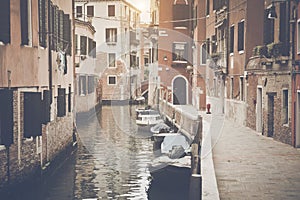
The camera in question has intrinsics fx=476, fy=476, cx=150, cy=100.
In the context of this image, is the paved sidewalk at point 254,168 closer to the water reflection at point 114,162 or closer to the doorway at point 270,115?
the doorway at point 270,115

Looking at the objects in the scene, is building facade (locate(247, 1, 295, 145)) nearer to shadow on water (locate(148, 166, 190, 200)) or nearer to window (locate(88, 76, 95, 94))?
shadow on water (locate(148, 166, 190, 200))

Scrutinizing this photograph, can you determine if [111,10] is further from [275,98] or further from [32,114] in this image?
[32,114]

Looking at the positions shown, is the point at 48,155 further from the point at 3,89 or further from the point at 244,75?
the point at 244,75

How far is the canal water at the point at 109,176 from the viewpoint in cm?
1065

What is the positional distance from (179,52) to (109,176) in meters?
17.4

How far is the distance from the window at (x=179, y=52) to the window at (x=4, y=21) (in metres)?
20.4

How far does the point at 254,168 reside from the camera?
33.3ft

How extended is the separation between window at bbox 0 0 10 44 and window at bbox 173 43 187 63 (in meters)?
20.4

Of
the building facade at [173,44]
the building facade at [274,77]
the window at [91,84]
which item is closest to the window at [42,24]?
the building facade at [274,77]

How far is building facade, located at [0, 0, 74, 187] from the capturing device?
9.60 meters

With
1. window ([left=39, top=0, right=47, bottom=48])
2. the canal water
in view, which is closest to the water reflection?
the canal water

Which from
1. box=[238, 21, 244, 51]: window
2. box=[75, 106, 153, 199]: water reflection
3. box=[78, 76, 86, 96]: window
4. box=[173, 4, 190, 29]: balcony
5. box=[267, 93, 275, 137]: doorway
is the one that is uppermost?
box=[173, 4, 190, 29]: balcony

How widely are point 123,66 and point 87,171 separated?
30032mm

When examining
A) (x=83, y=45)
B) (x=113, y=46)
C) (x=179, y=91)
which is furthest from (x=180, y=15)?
(x=113, y=46)
